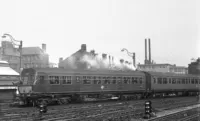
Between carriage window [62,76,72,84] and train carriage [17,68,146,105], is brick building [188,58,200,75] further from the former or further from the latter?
carriage window [62,76,72,84]

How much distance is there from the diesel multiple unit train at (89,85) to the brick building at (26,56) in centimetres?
4899

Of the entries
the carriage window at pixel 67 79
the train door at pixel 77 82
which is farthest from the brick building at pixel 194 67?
the carriage window at pixel 67 79

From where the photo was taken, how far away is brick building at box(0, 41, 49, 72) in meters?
76.5

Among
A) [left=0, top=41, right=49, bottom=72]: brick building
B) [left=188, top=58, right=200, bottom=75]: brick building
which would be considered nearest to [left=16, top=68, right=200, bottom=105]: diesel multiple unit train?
[left=188, top=58, right=200, bottom=75]: brick building

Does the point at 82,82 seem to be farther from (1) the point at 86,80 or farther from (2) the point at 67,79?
(2) the point at 67,79

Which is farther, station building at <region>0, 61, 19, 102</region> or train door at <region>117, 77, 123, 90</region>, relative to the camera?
station building at <region>0, 61, 19, 102</region>

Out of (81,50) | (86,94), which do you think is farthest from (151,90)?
(81,50)

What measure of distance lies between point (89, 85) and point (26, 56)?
66.9 meters

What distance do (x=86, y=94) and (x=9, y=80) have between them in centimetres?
1131

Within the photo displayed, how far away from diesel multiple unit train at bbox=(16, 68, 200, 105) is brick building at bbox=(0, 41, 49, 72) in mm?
48987

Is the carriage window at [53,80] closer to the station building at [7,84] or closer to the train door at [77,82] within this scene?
the train door at [77,82]

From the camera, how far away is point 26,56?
87188mm

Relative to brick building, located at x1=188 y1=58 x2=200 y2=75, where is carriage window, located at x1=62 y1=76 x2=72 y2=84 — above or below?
below

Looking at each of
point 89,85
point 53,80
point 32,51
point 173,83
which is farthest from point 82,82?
point 32,51
